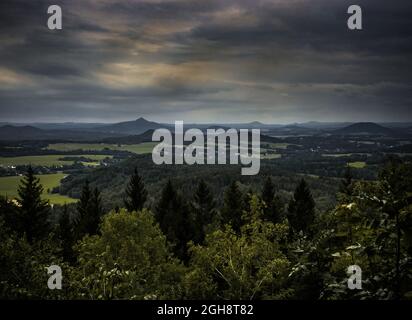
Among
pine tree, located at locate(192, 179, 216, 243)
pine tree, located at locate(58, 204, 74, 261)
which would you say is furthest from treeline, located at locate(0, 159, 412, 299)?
pine tree, located at locate(192, 179, 216, 243)

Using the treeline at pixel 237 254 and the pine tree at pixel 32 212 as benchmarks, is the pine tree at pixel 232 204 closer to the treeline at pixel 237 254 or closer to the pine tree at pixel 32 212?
the treeline at pixel 237 254

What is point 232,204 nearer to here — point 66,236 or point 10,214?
point 66,236

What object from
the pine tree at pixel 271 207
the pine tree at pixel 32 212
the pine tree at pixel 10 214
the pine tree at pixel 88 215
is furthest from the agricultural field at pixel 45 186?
the pine tree at pixel 271 207

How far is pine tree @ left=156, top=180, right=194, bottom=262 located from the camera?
140ft

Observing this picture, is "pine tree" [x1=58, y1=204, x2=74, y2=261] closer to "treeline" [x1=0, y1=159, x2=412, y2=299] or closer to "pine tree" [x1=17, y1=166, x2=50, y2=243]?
"treeline" [x1=0, y1=159, x2=412, y2=299]

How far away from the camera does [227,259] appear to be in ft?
50.5

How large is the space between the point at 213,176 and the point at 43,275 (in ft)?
504

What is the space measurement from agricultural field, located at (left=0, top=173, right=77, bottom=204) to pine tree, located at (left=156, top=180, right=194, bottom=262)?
88.9ft

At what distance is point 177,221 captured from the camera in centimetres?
4362

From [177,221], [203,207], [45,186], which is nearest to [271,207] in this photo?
[203,207]
